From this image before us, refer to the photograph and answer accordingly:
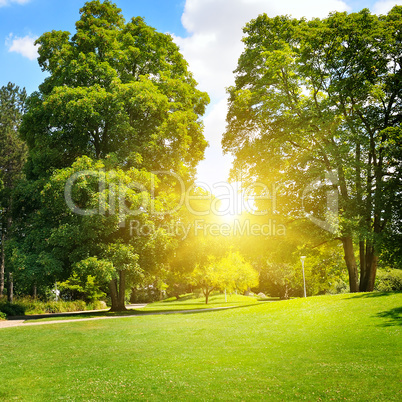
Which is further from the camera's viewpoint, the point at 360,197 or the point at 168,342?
the point at 360,197

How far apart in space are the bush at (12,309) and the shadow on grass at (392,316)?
23.6 metres

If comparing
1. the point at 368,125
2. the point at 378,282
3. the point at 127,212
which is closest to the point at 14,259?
the point at 127,212

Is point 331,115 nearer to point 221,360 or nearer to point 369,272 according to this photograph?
Answer: point 369,272

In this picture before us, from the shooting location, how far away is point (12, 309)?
24.9 metres

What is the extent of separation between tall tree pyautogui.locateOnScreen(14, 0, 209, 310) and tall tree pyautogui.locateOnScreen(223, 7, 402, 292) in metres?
5.61

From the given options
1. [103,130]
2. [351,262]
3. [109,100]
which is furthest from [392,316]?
[103,130]

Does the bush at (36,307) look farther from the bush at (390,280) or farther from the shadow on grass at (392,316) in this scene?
the bush at (390,280)

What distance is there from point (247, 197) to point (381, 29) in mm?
12520

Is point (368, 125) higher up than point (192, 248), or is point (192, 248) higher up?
point (368, 125)

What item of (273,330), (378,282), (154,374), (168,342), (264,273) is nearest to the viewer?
(154,374)

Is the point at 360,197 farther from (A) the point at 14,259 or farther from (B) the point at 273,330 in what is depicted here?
(A) the point at 14,259

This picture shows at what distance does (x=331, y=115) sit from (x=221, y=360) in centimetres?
1556

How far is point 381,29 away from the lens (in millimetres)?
18188

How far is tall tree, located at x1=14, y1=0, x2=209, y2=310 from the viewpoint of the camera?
65.5 feet
